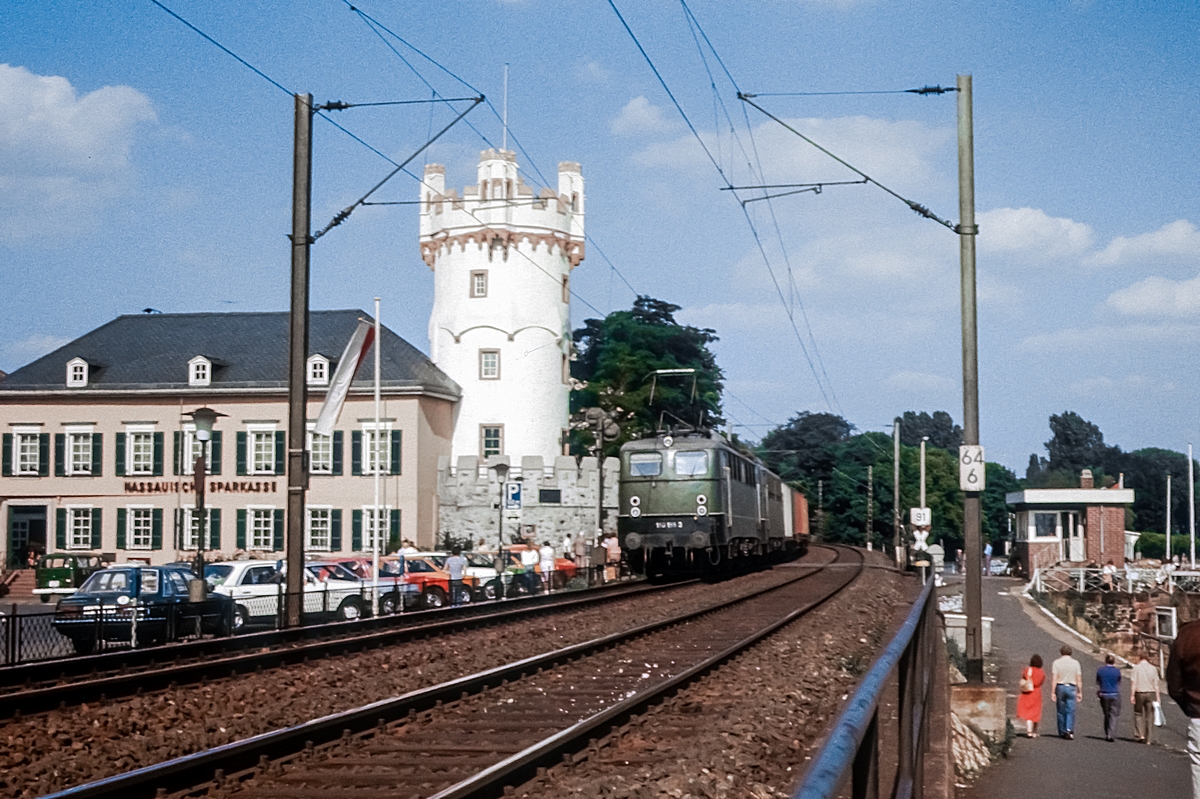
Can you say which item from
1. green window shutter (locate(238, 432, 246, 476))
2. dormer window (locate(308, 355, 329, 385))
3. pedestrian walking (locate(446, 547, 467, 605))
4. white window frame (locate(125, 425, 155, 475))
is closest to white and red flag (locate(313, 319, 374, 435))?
pedestrian walking (locate(446, 547, 467, 605))

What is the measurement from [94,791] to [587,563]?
33.8 metres

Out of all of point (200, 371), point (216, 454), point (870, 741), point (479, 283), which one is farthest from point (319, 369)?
point (870, 741)

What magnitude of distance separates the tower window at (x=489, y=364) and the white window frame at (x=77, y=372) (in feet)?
55.3

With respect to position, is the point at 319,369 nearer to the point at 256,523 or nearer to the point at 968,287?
the point at 256,523

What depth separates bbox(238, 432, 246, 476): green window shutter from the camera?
60250mm

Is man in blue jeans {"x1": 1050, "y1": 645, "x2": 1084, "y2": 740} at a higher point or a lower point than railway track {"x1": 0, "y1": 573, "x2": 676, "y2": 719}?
lower

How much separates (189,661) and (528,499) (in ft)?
147

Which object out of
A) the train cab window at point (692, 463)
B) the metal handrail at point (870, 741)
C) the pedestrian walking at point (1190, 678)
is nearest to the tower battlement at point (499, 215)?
the train cab window at point (692, 463)

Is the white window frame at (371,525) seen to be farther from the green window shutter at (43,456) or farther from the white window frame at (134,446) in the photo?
the green window shutter at (43,456)

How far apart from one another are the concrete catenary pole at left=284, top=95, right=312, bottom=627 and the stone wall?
37.4 m

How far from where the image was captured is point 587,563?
137 ft

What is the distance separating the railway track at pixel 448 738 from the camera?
29.8 feet

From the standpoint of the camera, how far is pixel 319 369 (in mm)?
60906

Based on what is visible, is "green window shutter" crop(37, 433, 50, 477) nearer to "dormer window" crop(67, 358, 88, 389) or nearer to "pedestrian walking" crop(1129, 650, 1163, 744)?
"dormer window" crop(67, 358, 88, 389)
